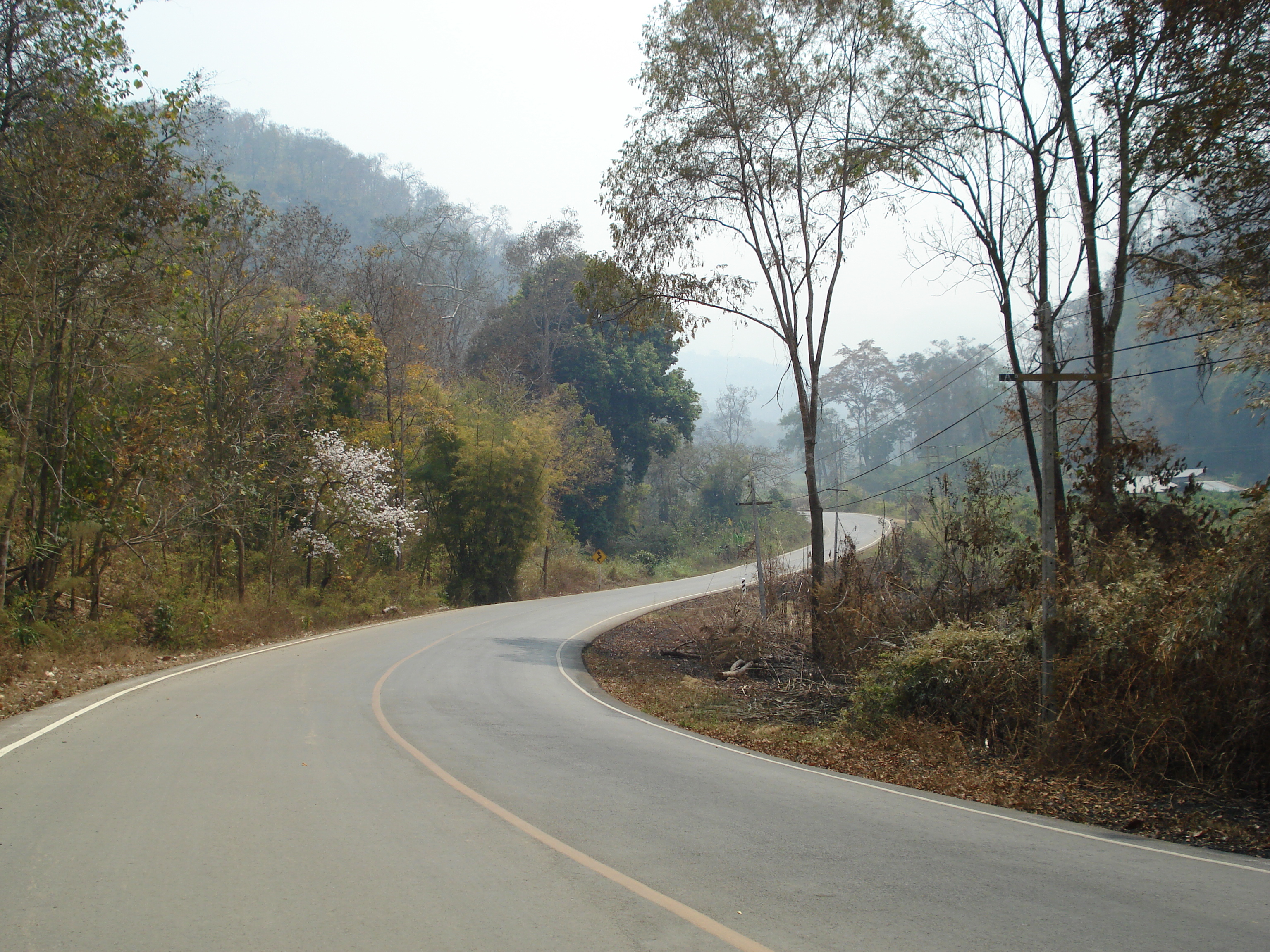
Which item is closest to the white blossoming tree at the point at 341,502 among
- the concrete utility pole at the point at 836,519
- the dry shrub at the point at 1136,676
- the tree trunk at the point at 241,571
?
the tree trunk at the point at 241,571

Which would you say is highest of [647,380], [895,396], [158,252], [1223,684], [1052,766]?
[895,396]

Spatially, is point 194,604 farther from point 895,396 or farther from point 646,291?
point 895,396

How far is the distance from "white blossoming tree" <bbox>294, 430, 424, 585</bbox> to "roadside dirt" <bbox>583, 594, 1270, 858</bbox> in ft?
38.6

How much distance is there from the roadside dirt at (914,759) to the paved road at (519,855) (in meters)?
0.69

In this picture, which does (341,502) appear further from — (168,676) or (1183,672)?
(1183,672)

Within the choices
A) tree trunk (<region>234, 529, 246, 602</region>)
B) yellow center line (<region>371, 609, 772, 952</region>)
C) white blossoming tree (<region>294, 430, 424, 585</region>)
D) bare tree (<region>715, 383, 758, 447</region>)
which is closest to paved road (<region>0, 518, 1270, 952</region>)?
yellow center line (<region>371, 609, 772, 952</region>)

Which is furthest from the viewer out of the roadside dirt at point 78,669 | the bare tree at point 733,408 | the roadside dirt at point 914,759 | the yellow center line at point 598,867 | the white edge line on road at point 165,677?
the bare tree at point 733,408

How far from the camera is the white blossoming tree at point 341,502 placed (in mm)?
28156

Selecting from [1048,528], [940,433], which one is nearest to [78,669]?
[1048,528]

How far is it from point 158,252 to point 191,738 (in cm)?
1323

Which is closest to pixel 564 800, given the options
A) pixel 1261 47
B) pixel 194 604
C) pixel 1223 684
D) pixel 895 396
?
pixel 1223 684

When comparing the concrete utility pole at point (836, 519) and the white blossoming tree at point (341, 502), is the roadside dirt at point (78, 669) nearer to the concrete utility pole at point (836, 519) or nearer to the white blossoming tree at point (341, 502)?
the white blossoming tree at point (341, 502)

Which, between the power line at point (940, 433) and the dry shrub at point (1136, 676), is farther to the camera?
the power line at point (940, 433)

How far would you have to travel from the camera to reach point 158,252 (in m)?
18.8
